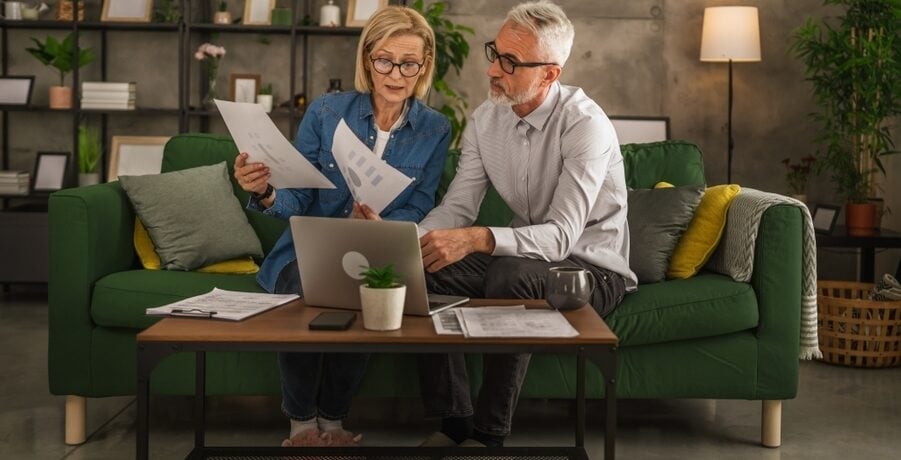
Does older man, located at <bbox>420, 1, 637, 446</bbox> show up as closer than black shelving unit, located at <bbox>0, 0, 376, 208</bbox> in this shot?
Yes

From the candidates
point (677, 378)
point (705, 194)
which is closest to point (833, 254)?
point (705, 194)

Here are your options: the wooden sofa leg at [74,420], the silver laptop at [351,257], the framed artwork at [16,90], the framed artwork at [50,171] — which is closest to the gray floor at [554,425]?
the wooden sofa leg at [74,420]

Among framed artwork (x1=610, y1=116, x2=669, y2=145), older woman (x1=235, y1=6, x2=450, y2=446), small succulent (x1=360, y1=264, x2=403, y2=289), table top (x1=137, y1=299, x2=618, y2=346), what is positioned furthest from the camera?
framed artwork (x1=610, y1=116, x2=669, y2=145)

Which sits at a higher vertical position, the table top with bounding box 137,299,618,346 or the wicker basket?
the table top with bounding box 137,299,618,346

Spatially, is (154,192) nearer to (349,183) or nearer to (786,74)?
(349,183)

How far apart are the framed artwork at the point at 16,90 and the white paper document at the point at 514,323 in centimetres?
412

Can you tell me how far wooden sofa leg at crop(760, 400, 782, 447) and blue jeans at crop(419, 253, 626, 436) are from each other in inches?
21.2

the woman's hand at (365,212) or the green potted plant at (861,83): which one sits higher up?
the green potted plant at (861,83)

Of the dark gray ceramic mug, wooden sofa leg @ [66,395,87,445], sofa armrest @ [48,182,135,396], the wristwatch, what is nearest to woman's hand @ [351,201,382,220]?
the wristwatch

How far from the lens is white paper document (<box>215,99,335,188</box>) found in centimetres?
236

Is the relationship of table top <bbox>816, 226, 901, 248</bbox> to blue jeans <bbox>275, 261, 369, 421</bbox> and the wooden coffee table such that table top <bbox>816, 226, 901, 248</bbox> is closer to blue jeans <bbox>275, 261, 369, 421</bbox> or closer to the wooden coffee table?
blue jeans <bbox>275, 261, 369, 421</bbox>

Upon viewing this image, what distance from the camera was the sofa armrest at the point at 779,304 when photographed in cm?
287

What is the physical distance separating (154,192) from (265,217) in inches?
14.9

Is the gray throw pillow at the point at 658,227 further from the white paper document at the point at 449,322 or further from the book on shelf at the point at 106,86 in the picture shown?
the book on shelf at the point at 106,86
